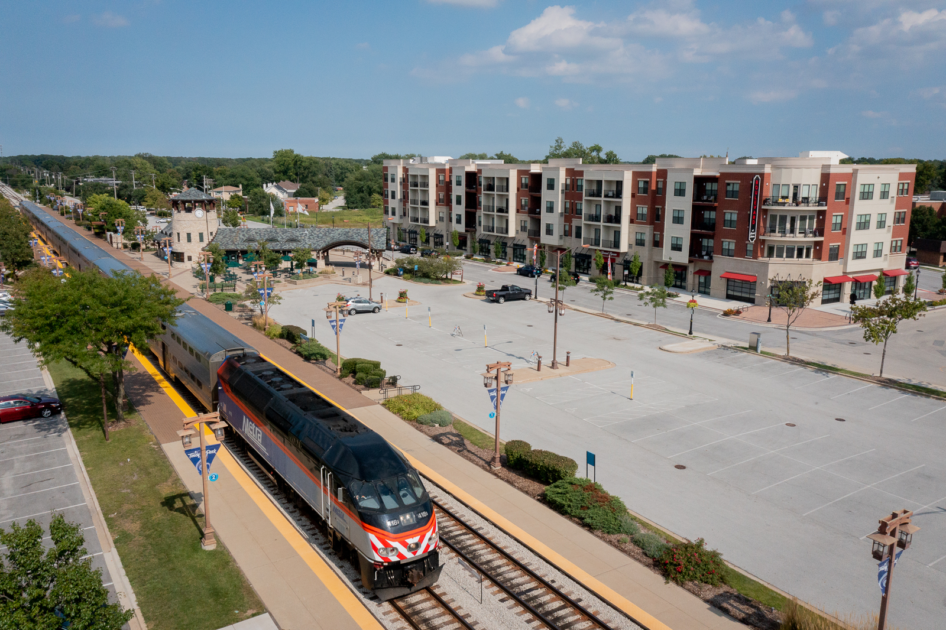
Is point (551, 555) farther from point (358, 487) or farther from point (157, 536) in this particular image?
A: point (157, 536)

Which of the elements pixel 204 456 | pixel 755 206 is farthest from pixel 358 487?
pixel 755 206

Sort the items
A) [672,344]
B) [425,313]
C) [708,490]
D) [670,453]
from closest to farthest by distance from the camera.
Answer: [708,490], [670,453], [672,344], [425,313]

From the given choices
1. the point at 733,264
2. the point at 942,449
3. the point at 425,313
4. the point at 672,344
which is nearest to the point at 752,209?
the point at 733,264

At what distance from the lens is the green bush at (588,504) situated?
2078 cm

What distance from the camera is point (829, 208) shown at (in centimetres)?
6231

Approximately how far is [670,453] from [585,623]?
13.1 meters

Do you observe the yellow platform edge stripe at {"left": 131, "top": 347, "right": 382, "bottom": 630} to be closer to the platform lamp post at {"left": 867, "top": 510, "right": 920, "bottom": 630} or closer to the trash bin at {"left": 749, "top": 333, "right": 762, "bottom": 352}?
the platform lamp post at {"left": 867, "top": 510, "right": 920, "bottom": 630}

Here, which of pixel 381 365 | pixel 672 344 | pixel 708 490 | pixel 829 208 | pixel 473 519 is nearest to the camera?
pixel 473 519

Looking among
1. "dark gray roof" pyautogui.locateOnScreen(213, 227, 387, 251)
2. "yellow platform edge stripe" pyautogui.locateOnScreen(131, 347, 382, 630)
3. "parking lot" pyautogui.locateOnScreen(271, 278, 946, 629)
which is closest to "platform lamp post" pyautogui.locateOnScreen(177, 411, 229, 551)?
"yellow platform edge stripe" pyautogui.locateOnScreen(131, 347, 382, 630)

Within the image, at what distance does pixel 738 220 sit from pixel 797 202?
5.32 m

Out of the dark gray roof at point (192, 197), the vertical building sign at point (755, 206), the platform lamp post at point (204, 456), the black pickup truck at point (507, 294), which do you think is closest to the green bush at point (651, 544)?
the platform lamp post at point (204, 456)

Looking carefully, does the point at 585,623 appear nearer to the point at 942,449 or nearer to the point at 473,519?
the point at 473,519

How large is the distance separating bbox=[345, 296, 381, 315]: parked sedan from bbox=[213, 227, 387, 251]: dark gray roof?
22.4m

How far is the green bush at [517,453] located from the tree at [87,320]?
647 inches
